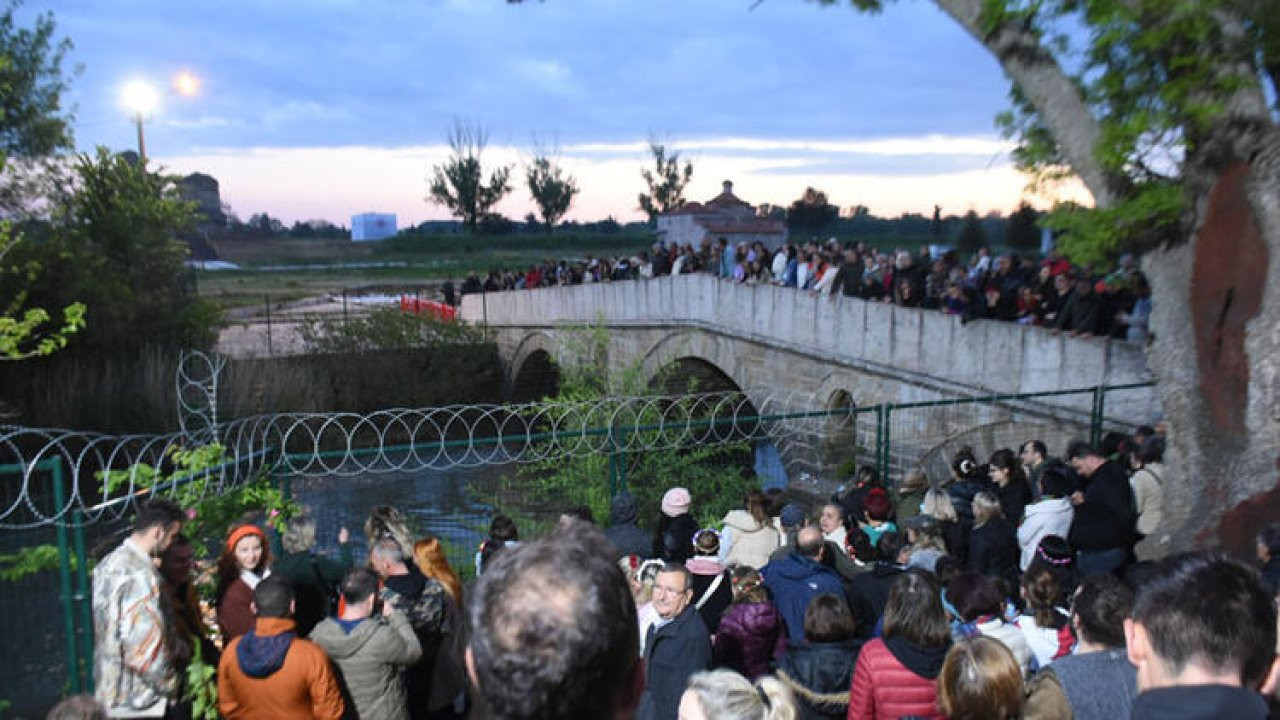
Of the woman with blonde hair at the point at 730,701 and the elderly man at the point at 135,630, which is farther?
the elderly man at the point at 135,630

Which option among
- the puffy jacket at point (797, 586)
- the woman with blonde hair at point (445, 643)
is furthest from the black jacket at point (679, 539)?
the woman with blonde hair at point (445, 643)

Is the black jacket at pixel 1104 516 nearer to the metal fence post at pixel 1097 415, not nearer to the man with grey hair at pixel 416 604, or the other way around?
the metal fence post at pixel 1097 415

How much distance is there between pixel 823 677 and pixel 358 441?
19.6 metres

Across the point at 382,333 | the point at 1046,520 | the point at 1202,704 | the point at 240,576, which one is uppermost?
the point at 1202,704

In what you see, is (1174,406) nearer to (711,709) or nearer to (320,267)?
(711,709)

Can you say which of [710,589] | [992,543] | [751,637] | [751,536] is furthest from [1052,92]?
[751,637]

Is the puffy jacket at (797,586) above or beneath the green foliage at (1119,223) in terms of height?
beneath

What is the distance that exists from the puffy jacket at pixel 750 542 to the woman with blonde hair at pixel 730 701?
269 cm

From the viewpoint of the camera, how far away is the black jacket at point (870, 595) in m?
4.43

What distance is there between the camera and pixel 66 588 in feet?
14.8

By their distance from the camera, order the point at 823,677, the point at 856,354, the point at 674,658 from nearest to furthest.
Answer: the point at 823,677 < the point at 674,658 < the point at 856,354

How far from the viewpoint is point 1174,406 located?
6566 mm

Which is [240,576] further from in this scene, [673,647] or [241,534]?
[673,647]

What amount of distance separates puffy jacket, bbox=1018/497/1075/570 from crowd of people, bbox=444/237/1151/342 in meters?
3.98
